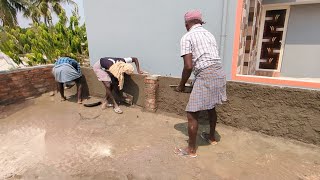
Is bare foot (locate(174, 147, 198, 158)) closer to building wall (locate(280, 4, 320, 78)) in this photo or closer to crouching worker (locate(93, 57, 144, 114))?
crouching worker (locate(93, 57, 144, 114))

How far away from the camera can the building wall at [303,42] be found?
230 inches

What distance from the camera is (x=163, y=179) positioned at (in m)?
2.51

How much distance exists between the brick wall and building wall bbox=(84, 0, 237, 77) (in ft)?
5.40

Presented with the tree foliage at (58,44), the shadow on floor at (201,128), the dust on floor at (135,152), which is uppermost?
the tree foliage at (58,44)

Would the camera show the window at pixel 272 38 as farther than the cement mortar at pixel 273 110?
Yes

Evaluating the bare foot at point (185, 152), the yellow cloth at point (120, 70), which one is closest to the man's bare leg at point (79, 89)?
the yellow cloth at point (120, 70)

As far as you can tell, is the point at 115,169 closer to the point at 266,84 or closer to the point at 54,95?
the point at 266,84

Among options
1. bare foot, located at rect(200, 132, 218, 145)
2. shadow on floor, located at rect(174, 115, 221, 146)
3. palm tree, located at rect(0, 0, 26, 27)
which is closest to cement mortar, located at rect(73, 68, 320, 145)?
shadow on floor, located at rect(174, 115, 221, 146)

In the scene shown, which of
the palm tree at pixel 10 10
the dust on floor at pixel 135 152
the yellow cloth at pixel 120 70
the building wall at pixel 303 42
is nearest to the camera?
the dust on floor at pixel 135 152

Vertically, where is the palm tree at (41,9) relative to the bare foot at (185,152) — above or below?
above

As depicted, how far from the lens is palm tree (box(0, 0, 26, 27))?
19078 millimetres

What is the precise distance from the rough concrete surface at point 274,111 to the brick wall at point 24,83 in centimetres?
462

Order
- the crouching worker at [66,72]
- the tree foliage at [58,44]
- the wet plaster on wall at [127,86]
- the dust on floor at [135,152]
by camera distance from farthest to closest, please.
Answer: the tree foliage at [58,44], the crouching worker at [66,72], the wet plaster on wall at [127,86], the dust on floor at [135,152]

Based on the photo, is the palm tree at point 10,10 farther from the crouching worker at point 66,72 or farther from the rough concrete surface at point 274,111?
the rough concrete surface at point 274,111
